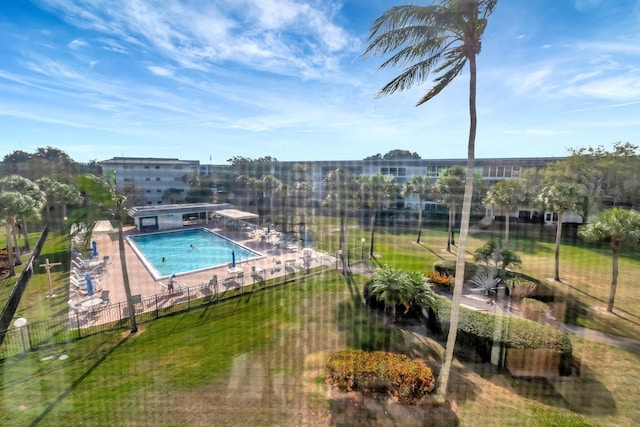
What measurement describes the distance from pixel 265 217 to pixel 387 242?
14.6 metres

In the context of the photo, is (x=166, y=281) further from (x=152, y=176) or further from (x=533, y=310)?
(x=152, y=176)

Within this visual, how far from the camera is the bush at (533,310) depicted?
11.2 m

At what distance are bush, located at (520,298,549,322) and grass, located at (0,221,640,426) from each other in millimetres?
1462

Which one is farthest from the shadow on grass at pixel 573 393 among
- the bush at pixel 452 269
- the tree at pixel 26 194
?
the tree at pixel 26 194

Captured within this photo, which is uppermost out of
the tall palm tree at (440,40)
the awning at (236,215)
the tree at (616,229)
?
the tall palm tree at (440,40)

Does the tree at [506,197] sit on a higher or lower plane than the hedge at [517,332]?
higher

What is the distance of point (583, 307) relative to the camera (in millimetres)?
12219

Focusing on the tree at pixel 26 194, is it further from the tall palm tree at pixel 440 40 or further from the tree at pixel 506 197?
the tree at pixel 506 197

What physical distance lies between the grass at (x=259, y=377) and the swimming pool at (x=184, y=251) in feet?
21.8

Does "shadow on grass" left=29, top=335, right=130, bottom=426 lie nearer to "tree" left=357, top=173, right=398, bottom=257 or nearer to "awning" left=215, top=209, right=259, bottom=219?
"tree" left=357, top=173, right=398, bottom=257

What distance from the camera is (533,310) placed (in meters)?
11.4

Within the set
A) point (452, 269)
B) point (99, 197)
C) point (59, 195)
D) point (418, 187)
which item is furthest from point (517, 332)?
point (59, 195)

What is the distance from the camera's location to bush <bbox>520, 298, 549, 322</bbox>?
1125 centimetres

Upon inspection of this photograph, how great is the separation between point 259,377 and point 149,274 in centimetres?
1228
